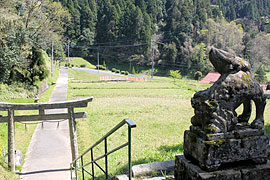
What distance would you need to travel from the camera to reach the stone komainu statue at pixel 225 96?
9.52 feet

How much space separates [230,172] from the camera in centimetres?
279

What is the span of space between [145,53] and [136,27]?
850 cm

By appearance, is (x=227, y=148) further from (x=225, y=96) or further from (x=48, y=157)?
(x=48, y=157)

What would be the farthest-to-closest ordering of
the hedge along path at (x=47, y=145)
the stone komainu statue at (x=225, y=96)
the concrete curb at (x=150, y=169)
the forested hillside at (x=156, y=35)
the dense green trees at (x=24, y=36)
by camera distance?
1. the forested hillside at (x=156, y=35)
2. the dense green trees at (x=24, y=36)
3. the hedge along path at (x=47, y=145)
4. the concrete curb at (x=150, y=169)
5. the stone komainu statue at (x=225, y=96)

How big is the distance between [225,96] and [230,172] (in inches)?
36.9

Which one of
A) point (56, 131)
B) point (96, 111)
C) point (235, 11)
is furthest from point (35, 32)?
point (235, 11)

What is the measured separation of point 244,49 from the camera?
6619 cm

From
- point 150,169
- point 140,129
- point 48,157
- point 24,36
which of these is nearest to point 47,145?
point 48,157

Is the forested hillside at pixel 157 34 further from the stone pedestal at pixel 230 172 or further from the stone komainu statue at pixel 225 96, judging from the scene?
the stone pedestal at pixel 230 172

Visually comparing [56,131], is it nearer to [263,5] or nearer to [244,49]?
[244,49]

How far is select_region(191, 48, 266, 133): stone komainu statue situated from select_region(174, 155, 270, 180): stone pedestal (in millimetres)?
488

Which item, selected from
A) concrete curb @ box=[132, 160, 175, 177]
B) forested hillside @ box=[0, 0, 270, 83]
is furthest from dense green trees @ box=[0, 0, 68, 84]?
forested hillside @ box=[0, 0, 270, 83]

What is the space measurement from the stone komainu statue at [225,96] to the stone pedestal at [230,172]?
49 centimetres

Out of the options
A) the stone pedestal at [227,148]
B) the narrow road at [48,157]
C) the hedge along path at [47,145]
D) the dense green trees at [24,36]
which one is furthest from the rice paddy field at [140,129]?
the dense green trees at [24,36]
